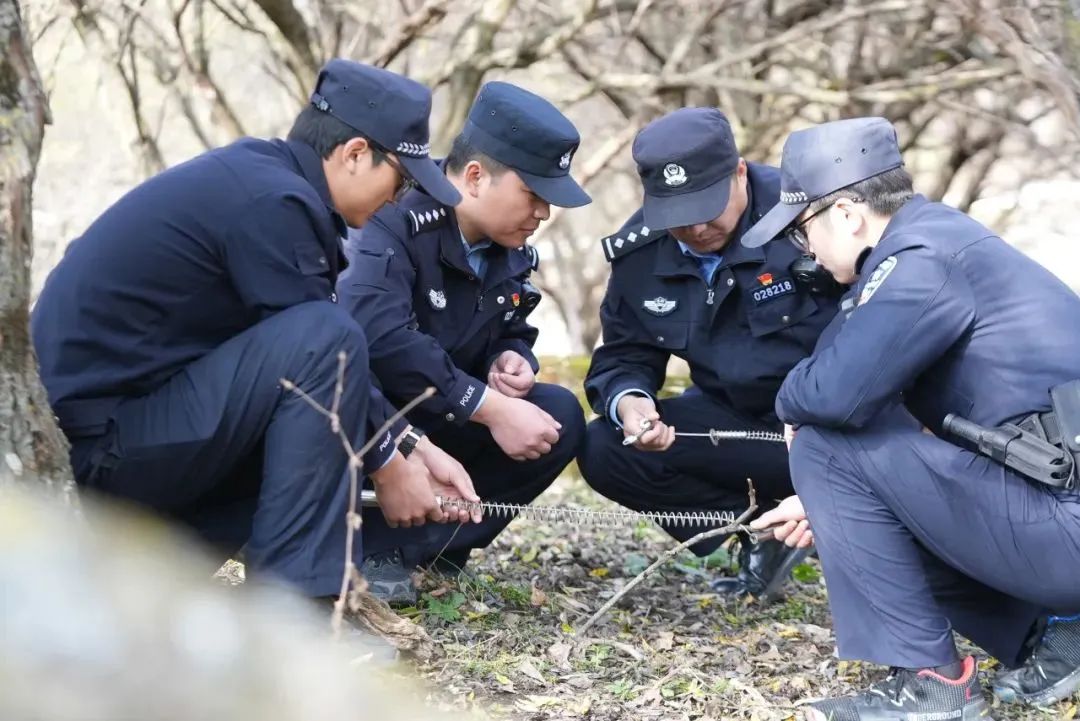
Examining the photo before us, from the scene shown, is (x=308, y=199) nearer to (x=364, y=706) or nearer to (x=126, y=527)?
(x=126, y=527)

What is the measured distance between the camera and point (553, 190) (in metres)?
4.20

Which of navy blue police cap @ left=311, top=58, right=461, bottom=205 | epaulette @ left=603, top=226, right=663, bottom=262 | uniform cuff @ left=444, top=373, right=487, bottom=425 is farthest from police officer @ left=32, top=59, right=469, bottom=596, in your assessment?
epaulette @ left=603, top=226, right=663, bottom=262

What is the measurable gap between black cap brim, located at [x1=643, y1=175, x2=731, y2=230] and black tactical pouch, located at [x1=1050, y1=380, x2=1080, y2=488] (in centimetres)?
140

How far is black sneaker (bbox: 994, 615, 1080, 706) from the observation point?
336cm

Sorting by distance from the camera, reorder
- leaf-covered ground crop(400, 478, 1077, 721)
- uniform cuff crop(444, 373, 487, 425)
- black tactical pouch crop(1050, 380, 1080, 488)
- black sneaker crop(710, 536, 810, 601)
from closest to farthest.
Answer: black tactical pouch crop(1050, 380, 1080, 488) → leaf-covered ground crop(400, 478, 1077, 721) → uniform cuff crop(444, 373, 487, 425) → black sneaker crop(710, 536, 810, 601)

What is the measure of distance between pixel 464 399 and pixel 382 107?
0.99 metres

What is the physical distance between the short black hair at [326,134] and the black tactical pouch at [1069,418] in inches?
70.1

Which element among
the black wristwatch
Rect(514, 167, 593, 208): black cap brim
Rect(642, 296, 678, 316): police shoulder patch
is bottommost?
the black wristwatch

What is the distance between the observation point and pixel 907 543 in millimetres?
3248

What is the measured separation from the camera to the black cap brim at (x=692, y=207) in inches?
167

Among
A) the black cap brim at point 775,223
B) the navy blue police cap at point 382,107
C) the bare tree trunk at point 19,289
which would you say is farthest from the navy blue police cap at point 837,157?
the bare tree trunk at point 19,289

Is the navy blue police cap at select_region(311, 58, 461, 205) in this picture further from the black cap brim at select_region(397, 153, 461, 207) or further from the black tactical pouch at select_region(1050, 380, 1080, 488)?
the black tactical pouch at select_region(1050, 380, 1080, 488)

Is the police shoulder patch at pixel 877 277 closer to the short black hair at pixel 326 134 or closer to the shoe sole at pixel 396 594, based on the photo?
the short black hair at pixel 326 134

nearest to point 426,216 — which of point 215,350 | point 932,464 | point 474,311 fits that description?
point 474,311
